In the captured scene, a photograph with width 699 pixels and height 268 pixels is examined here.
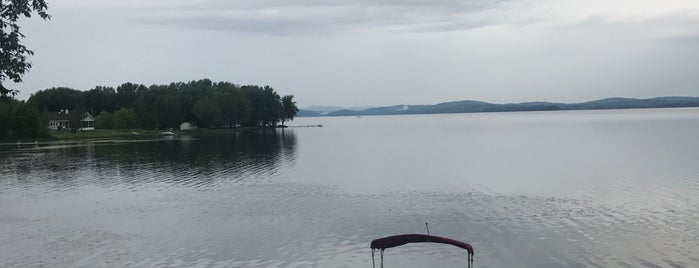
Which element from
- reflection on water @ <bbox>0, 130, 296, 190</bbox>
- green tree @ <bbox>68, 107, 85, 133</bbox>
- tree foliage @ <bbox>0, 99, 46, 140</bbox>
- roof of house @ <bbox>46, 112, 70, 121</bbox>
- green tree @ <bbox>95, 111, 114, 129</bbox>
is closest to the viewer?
reflection on water @ <bbox>0, 130, 296, 190</bbox>

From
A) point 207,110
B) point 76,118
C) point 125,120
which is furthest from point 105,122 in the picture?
point 207,110

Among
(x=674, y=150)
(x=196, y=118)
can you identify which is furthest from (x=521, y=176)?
(x=196, y=118)

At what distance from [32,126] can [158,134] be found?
36.2 meters

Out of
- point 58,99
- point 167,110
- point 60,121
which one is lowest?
point 60,121

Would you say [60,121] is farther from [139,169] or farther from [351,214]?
[351,214]

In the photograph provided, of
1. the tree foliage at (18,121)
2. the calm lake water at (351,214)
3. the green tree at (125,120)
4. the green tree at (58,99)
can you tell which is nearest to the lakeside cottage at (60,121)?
the green tree at (125,120)

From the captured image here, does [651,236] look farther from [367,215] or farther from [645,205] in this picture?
[367,215]

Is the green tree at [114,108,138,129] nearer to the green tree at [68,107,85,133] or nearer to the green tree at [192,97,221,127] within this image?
the green tree at [68,107,85,133]

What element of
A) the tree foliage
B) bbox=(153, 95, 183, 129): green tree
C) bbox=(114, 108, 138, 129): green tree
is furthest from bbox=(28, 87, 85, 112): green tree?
the tree foliage

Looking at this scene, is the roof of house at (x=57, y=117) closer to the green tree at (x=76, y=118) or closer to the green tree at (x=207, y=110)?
the green tree at (x=76, y=118)

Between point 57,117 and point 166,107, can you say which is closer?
point 57,117

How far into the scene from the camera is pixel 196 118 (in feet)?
613

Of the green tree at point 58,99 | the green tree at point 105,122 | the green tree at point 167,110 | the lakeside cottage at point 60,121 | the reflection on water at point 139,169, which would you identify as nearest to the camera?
the reflection on water at point 139,169

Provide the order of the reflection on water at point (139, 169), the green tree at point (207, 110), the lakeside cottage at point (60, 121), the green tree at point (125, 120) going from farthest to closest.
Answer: the green tree at point (207, 110)
the green tree at point (125, 120)
the lakeside cottage at point (60, 121)
the reflection on water at point (139, 169)
